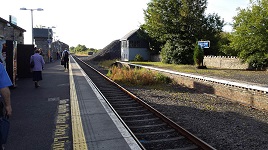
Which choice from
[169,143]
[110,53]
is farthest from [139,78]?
[110,53]

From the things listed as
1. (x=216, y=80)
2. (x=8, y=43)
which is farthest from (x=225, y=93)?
(x=8, y=43)

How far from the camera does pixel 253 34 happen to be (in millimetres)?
20906

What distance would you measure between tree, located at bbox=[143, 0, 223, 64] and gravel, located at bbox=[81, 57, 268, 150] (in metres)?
22.3

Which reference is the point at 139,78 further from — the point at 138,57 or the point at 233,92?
the point at 138,57

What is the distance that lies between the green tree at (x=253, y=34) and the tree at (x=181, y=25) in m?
11.2

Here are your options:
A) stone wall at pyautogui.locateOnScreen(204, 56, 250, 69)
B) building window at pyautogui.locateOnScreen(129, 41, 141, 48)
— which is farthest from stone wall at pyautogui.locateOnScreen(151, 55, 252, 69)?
building window at pyautogui.locateOnScreen(129, 41, 141, 48)

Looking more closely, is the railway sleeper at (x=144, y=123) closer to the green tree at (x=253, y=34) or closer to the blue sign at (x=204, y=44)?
the green tree at (x=253, y=34)

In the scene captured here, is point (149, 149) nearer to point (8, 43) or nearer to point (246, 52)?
point (8, 43)

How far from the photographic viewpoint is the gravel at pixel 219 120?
6.02 meters

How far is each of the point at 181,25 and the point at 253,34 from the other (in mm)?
14432

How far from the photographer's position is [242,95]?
10688 mm

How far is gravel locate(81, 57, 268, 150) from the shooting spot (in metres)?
→ 6.02

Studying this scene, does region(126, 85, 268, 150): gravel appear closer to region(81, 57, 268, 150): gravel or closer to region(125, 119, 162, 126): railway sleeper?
region(81, 57, 268, 150): gravel

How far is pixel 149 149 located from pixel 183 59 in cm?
2894
